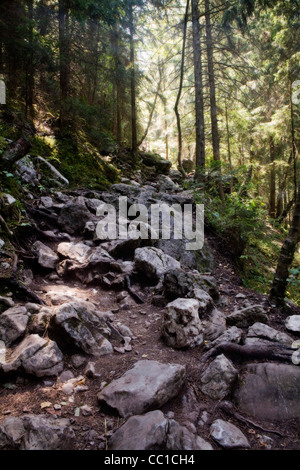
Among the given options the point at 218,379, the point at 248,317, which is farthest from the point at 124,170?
the point at 218,379

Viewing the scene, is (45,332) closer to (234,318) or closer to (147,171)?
(234,318)

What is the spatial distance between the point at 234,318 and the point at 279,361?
3.62 ft

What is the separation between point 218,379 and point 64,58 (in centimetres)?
1129

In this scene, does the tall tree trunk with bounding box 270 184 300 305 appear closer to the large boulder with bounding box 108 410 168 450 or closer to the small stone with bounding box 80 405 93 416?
the large boulder with bounding box 108 410 168 450

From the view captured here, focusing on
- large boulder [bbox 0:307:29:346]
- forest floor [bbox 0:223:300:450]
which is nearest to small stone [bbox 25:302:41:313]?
large boulder [bbox 0:307:29:346]

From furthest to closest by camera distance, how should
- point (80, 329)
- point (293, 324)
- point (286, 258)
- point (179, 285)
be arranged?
1. point (179, 285)
2. point (286, 258)
3. point (293, 324)
4. point (80, 329)

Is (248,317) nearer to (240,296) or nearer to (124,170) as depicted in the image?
(240,296)

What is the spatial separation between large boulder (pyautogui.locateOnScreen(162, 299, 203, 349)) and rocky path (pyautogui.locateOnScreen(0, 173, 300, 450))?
0.01 m

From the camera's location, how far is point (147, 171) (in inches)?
597

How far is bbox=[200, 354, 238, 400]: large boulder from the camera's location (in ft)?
9.16

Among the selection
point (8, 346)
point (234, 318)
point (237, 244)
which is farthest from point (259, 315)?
point (237, 244)

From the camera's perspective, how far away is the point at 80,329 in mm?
3398

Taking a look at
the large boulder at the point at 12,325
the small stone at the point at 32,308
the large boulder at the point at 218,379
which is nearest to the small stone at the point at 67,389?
the large boulder at the point at 12,325

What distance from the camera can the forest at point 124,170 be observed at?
4.58 meters
